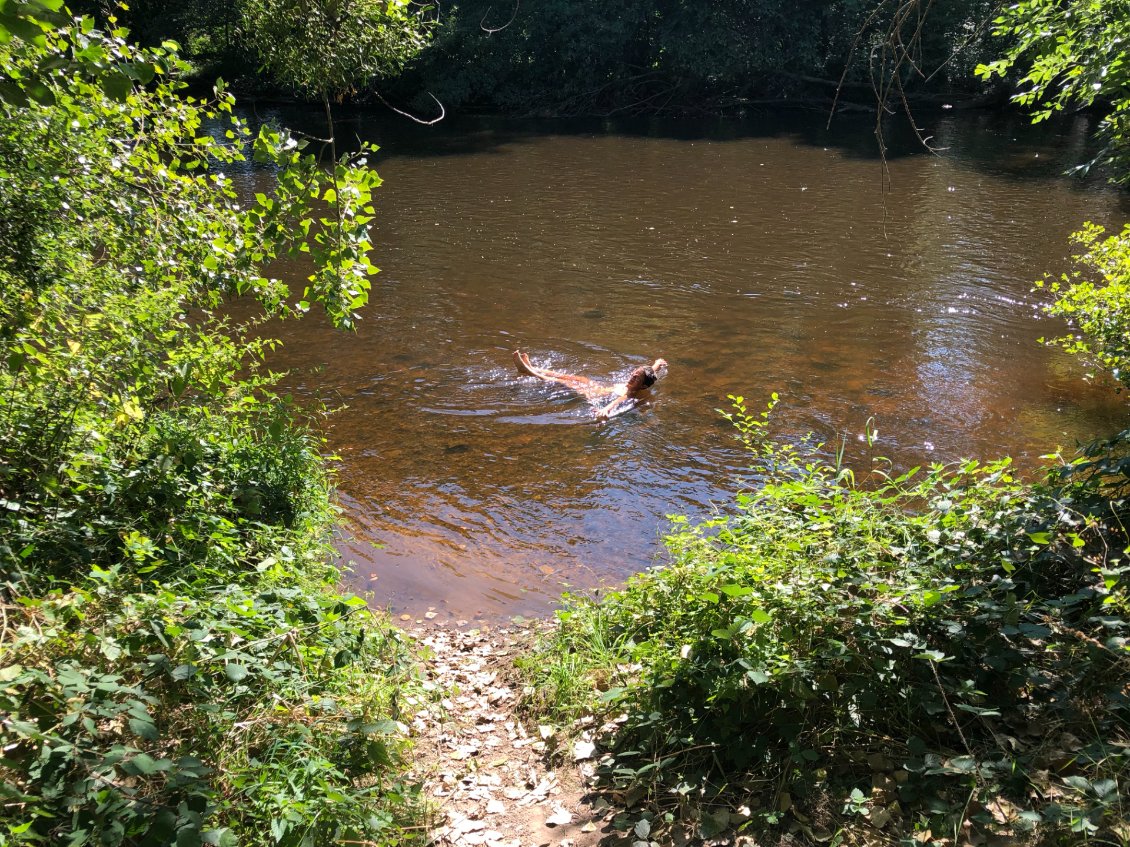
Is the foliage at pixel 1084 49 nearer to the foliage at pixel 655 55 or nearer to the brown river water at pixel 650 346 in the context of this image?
the brown river water at pixel 650 346

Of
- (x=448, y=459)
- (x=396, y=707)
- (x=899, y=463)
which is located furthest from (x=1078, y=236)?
(x=396, y=707)

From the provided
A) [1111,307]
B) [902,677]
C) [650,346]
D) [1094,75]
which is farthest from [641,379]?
[902,677]

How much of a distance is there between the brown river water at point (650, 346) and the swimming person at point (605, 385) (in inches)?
7.1

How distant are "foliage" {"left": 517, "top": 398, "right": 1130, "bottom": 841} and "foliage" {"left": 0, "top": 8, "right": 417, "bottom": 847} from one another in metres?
1.26

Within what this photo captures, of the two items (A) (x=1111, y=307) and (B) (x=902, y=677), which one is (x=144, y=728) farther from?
(A) (x=1111, y=307)

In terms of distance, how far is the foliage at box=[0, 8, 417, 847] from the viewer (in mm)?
2746

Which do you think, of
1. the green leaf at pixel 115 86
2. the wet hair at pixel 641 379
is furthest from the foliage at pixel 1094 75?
the green leaf at pixel 115 86

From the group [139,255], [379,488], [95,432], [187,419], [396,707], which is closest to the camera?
[396,707]

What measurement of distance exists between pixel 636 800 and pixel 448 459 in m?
4.74

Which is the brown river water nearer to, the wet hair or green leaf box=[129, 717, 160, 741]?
the wet hair

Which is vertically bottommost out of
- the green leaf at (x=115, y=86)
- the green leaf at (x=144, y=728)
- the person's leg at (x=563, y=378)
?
the person's leg at (x=563, y=378)

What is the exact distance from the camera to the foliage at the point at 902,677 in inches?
116

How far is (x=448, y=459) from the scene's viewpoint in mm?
7773

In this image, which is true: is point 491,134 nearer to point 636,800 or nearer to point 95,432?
point 95,432
